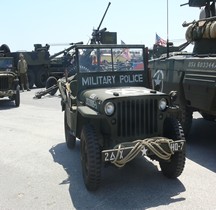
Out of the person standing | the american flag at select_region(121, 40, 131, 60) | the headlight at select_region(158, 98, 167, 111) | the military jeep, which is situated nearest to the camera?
the headlight at select_region(158, 98, 167, 111)

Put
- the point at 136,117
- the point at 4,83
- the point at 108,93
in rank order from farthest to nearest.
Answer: the point at 4,83, the point at 108,93, the point at 136,117

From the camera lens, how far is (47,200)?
4.22m

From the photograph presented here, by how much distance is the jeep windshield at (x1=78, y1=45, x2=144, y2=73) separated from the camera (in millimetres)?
5457

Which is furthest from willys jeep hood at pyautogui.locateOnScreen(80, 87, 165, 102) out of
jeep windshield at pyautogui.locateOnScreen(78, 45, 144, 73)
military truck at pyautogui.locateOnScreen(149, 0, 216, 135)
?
military truck at pyautogui.locateOnScreen(149, 0, 216, 135)

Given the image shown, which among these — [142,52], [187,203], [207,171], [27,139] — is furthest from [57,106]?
[187,203]

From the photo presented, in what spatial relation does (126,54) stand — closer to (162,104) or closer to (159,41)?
(162,104)

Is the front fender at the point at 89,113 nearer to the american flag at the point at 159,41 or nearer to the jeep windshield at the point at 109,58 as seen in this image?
the jeep windshield at the point at 109,58

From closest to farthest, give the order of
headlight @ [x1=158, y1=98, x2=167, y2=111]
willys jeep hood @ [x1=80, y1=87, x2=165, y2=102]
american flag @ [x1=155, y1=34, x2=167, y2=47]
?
willys jeep hood @ [x1=80, y1=87, x2=165, y2=102], headlight @ [x1=158, y1=98, x2=167, y2=111], american flag @ [x1=155, y1=34, x2=167, y2=47]

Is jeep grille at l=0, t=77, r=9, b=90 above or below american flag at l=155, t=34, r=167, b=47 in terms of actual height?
below

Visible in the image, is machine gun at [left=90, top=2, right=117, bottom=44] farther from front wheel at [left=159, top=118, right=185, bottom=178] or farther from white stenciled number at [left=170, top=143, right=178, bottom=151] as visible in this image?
white stenciled number at [left=170, top=143, right=178, bottom=151]

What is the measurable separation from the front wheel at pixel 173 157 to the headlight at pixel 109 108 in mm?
897

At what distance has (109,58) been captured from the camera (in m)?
5.52

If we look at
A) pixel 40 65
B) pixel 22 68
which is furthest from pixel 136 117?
pixel 40 65

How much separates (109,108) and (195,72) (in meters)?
2.33
